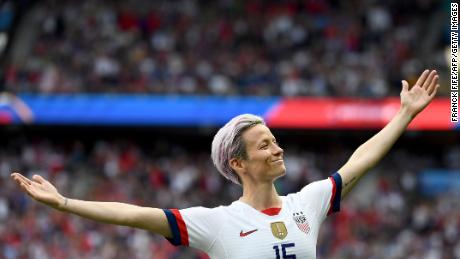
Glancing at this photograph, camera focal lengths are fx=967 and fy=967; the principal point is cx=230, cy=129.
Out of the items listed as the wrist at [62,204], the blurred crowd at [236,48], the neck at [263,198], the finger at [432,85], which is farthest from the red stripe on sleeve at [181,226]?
the blurred crowd at [236,48]

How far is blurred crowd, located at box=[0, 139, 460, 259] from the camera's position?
56.7 ft

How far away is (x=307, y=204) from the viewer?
16.5 ft

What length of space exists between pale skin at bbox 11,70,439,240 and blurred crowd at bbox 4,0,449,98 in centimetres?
1366

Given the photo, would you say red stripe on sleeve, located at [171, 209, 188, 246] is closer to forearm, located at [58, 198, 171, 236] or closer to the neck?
forearm, located at [58, 198, 171, 236]

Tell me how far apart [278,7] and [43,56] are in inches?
218

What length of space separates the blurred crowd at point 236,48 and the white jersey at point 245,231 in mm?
14306

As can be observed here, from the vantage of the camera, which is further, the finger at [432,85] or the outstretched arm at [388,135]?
the finger at [432,85]

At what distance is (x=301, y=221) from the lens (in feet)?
16.1

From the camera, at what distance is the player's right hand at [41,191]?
4.50 meters

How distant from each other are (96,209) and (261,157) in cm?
89

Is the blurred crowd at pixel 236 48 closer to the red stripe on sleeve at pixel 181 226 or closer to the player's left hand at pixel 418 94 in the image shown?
the player's left hand at pixel 418 94

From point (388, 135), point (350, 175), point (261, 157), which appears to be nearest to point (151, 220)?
point (261, 157)

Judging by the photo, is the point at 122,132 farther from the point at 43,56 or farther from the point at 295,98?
the point at 295,98

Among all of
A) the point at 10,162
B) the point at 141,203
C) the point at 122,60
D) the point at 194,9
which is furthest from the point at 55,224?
the point at 194,9
